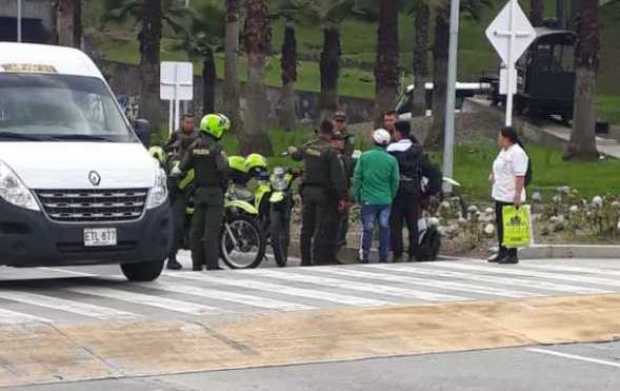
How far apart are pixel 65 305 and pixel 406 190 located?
6.47 meters

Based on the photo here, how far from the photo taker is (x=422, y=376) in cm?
1040

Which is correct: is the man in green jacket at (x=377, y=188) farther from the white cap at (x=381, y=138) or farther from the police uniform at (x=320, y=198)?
the police uniform at (x=320, y=198)

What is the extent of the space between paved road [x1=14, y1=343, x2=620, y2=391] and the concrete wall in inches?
1865

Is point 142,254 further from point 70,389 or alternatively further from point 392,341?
point 70,389

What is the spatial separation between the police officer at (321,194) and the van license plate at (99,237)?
4.62 m

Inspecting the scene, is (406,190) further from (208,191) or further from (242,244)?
(208,191)

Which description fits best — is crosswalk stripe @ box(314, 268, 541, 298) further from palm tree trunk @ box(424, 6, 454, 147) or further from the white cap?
palm tree trunk @ box(424, 6, 454, 147)

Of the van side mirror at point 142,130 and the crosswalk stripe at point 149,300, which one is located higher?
the van side mirror at point 142,130

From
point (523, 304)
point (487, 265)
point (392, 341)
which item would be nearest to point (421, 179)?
point (487, 265)

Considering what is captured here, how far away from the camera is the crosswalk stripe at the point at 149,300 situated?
12711 mm

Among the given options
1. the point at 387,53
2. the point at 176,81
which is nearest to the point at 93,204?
the point at 176,81

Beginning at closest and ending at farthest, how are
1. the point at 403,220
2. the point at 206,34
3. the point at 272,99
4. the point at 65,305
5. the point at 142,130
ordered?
the point at 65,305
the point at 142,130
the point at 403,220
the point at 206,34
the point at 272,99

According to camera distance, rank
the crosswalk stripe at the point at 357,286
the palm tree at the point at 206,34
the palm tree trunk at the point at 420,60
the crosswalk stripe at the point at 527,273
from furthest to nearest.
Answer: the palm tree at the point at 206,34, the palm tree trunk at the point at 420,60, the crosswalk stripe at the point at 527,273, the crosswalk stripe at the point at 357,286

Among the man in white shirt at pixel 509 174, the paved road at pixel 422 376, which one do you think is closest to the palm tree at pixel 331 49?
the man in white shirt at pixel 509 174
